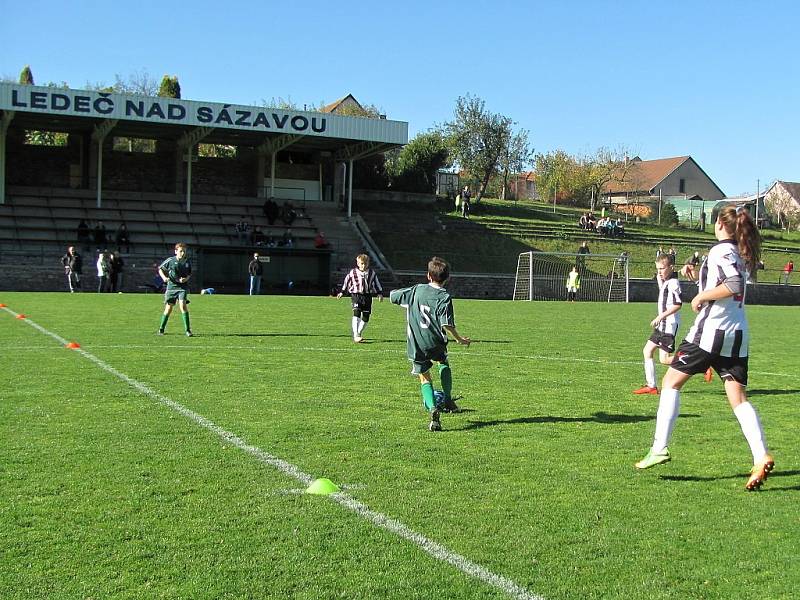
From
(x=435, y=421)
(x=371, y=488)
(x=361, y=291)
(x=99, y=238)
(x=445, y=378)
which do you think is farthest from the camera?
(x=99, y=238)

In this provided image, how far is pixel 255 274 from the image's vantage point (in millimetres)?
35844

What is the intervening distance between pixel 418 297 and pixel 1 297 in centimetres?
2426

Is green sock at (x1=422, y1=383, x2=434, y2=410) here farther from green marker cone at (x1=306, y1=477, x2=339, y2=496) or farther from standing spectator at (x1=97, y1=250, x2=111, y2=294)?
standing spectator at (x1=97, y1=250, x2=111, y2=294)

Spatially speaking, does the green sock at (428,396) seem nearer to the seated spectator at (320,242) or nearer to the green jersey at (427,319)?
the green jersey at (427,319)

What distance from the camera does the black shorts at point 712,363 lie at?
21.0 ft

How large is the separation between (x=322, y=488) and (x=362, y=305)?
1107cm

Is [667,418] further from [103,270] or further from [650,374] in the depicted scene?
[103,270]

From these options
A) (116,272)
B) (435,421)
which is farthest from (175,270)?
(116,272)

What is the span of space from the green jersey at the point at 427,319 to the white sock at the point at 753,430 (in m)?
2.69

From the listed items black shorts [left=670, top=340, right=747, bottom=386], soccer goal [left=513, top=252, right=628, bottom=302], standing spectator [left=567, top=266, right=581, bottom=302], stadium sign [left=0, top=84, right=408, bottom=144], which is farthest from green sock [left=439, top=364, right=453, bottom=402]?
stadium sign [left=0, top=84, right=408, bottom=144]

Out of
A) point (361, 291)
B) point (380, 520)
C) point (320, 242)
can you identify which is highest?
point (320, 242)

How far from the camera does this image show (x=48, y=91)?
3866cm

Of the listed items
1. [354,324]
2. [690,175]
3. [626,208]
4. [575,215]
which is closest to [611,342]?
[354,324]

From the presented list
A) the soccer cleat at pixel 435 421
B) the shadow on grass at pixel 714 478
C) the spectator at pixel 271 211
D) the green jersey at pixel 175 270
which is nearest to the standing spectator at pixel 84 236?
the spectator at pixel 271 211
